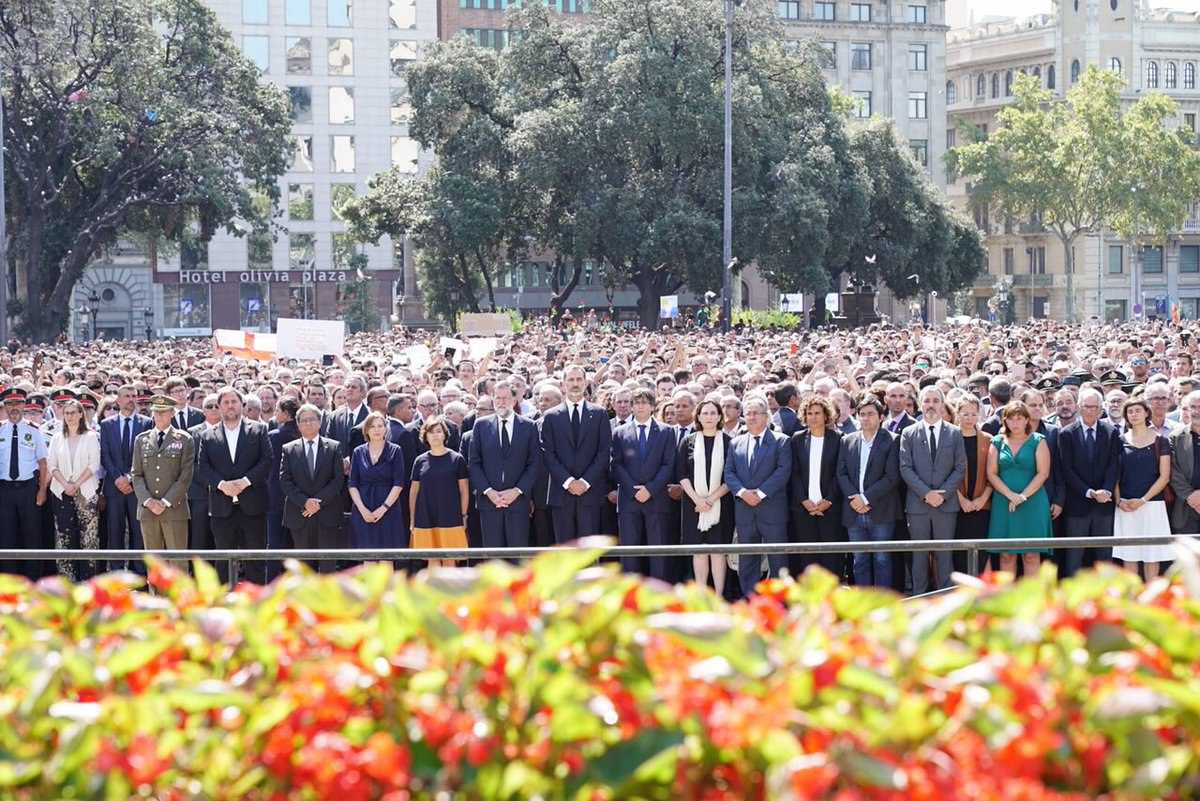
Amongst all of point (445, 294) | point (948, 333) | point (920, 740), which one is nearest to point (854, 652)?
point (920, 740)

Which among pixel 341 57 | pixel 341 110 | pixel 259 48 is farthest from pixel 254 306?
pixel 341 57

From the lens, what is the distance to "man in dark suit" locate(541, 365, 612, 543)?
13.7m

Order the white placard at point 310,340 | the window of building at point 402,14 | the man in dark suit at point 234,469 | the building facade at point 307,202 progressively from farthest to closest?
1. the window of building at point 402,14
2. the building facade at point 307,202
3. the white placard at point 310,340
4. the man in dark suit at point 234,469

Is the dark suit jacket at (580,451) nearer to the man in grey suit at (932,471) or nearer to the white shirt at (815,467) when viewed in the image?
the white shirt at (815,467)

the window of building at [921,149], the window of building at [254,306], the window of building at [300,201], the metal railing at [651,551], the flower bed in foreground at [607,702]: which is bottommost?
the metal railing at [651,551]

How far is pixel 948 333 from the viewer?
4144 cm

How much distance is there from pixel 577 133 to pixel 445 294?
12.6 metres

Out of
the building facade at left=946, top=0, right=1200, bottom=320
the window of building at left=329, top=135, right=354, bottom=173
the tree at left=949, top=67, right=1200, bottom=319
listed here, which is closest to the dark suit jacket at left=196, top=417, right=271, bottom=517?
the window of building at left=329, top=135, right=354, bottom=173

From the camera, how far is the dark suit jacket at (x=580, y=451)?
13680mm

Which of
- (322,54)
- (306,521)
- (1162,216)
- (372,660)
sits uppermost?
(322,54)

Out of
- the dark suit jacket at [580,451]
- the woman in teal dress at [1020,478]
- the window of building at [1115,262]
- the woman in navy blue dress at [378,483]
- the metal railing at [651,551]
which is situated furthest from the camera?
the window of building at [1115,262]

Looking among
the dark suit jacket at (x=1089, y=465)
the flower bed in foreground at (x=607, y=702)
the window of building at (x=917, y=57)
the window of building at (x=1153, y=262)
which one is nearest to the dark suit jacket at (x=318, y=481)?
the dark suit jacket at (x=1089, y=465)

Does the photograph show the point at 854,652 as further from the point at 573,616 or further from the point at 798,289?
the point at 798,289

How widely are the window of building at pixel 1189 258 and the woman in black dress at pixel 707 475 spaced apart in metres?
105
